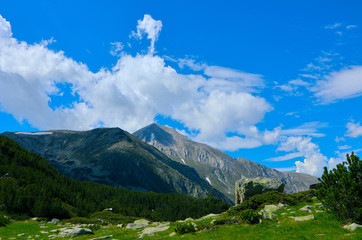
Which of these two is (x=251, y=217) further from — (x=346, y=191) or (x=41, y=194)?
(x=41, y=194)

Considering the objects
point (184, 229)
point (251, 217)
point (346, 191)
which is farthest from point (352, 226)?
point (184, 229)

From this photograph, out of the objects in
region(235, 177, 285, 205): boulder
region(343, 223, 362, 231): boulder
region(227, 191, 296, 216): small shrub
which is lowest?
region(343, 223, 362, 231): boulder

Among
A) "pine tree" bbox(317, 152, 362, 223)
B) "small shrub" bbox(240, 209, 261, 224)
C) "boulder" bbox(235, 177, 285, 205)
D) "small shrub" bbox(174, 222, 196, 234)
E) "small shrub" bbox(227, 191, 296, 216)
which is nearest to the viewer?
"pine tree" bbox(317, 152, 362, 223)

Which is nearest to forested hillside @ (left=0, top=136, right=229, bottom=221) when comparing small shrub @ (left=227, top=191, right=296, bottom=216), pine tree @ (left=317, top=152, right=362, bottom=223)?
small shrub @ (left=227, top=191, right=296, bottom=216)

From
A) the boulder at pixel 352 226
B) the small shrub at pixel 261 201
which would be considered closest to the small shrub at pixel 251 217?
the boulder at pixel 352 226

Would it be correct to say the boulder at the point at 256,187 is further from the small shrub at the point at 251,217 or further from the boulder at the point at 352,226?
the boulder at the point at 352,226

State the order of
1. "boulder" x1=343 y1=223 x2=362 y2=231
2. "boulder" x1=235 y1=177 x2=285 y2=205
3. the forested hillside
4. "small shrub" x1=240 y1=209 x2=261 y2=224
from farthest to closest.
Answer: the forested hillside → "boulder" x1=235 y1=177 x2=285 y2=205 → "small shrub" x1=240 y1=209 x2=261 y2=224 → "boulder" x1=343 y1=223 x2=362 y2=231

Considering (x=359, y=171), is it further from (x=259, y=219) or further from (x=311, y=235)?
(x=259, y=219)

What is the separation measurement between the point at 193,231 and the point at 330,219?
526 inches

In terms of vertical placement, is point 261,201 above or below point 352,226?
above

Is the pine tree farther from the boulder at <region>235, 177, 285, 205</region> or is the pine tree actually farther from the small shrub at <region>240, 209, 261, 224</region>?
the boulder at <region>235, 177, 285, 205</region>

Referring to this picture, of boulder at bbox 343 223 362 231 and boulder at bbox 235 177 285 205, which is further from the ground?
boulder at bbox 235 177 285 205

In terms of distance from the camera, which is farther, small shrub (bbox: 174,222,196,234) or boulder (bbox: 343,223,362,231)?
small shrub (bbox: 174,222,196,234)

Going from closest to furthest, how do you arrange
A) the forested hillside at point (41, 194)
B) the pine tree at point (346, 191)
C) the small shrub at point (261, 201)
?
the pine tree at point (346, 191), the small shrub at point (261, 201), the forested hillside at point (41, 194)
